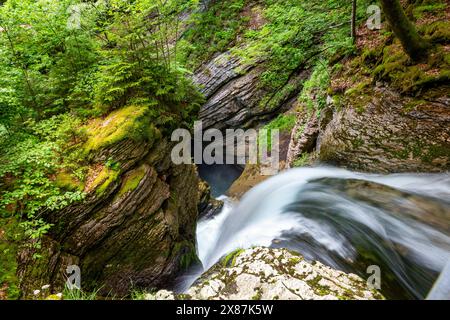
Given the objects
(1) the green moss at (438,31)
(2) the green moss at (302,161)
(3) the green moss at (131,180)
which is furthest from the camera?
(2) the green moss at (302,161)

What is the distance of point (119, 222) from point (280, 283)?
3946mm

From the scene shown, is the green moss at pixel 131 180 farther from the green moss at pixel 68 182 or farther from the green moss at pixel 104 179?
the green moss at pixel 68 182

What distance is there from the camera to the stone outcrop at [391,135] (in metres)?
6.44

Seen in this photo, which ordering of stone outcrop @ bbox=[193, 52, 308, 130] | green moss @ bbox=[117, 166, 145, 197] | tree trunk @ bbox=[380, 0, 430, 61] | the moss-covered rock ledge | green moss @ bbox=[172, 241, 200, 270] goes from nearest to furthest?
the moss-covered rock ledge → green moss @ bbox=[117, 166, 145, 197] → tree trunk @ bbox=[380, 0, 430, 61] → green moss @ bbox=[172, 241, 200, 270] → stone outcrop @ bbox=[193, 52, 308, 130]

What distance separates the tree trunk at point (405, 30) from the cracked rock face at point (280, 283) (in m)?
6.52

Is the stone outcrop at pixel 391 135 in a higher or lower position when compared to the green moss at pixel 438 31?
lower

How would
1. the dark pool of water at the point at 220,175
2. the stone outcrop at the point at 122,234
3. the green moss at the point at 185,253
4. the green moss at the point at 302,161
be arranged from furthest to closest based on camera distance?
1. the dark pool of water at the point at 220,175
2. the green moss at the point at 302,161
3. the green moss at the point at 185,253
4. the stone outcrop at the point at 122,234

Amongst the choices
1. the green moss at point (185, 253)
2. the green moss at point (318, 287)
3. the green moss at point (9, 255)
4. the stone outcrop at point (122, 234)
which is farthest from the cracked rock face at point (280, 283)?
the green moss at point (185, 253)

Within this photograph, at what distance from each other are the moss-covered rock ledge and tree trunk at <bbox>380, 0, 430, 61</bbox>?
664cm

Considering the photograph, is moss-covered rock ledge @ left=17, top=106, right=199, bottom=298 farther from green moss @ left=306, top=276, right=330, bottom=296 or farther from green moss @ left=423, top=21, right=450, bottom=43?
green moss @ left=423, top=21, right=450, bottom=43

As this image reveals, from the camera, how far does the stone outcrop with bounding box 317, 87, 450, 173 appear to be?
254 inches

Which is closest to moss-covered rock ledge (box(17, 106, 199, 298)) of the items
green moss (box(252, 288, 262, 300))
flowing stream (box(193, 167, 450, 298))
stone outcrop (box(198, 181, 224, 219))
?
flowing stream (box(193, 167, 450, 298))

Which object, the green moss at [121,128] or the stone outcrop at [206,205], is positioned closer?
the green moss at [121,128]

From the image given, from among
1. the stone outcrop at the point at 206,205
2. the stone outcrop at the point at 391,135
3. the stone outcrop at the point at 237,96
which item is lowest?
the stone outcrop at the point at 206,205
